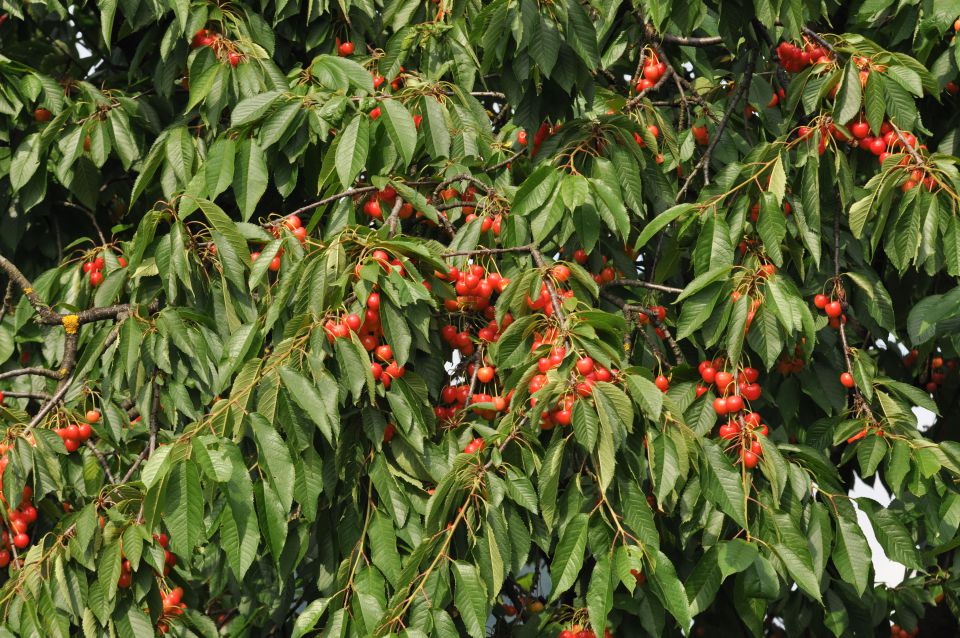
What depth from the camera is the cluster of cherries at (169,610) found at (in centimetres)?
299

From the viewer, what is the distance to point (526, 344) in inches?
105

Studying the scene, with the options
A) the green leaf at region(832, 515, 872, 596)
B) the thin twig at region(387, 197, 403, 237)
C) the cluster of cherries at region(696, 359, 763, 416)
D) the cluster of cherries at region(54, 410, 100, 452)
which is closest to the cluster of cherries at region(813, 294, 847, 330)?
the cluster of cherries at region(696, 359, 763, 416)

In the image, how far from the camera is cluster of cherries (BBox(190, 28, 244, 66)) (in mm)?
3676

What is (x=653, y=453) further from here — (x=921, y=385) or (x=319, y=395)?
(x=921, y=385)

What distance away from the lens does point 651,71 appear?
12.1ft

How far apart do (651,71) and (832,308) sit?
3.47 ft

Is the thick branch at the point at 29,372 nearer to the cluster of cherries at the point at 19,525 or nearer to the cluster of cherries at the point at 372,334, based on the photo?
the cluster of cherries at the point at 19,525

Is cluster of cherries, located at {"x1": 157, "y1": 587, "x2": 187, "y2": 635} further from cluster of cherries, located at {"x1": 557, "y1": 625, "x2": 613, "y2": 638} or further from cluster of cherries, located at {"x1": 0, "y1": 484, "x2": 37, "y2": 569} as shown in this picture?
cluster of cherries, located at {"x1": 557, "y1": 625, "x2": 613, "y2": 638}

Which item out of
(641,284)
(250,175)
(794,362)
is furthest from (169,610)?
(794,362)

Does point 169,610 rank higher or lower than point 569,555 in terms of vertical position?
lower

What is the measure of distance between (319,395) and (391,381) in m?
0.25

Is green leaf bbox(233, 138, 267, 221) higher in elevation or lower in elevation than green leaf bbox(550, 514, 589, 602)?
higher

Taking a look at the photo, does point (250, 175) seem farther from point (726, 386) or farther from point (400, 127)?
point (726, 386)

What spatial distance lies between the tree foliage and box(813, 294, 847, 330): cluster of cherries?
0.02 metres
